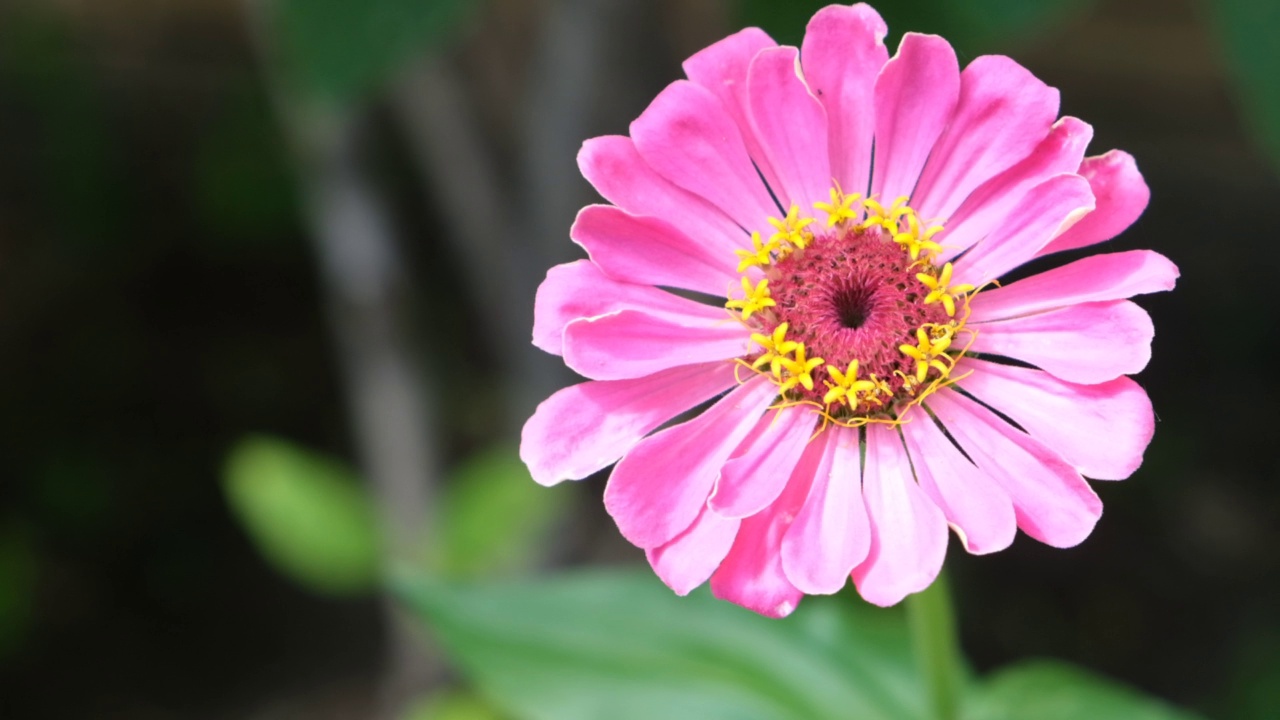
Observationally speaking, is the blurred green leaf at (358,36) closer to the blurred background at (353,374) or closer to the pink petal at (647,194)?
the pink petal at (647,194)

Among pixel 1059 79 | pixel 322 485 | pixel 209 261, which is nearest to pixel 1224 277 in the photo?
pixel 1059 79

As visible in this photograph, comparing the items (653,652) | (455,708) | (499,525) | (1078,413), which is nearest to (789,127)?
(1078,413)

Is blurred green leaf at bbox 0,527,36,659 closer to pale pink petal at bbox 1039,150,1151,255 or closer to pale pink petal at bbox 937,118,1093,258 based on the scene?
pale pink petal at bbox 937,118,1093,258

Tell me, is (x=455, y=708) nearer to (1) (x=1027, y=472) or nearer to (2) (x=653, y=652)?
(2) (x=653, y=652)

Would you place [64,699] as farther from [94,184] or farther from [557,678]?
[557,678]

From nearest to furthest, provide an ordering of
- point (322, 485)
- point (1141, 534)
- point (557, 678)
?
point (557, 678) → point (322, 485) → point (1141, 534)

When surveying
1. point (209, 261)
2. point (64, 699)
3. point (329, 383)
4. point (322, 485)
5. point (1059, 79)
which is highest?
point (1059, 79)

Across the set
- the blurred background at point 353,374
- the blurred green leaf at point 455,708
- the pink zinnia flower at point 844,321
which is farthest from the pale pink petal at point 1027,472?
the blurred green leaf at point 455,708
